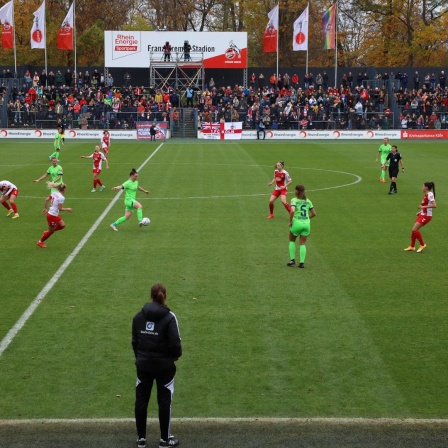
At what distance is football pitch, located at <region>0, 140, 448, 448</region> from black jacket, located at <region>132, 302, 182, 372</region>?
1.12 meters

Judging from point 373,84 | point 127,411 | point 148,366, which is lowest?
point 127,411

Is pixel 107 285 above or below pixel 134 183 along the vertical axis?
below

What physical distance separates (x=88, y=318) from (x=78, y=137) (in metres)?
52.1

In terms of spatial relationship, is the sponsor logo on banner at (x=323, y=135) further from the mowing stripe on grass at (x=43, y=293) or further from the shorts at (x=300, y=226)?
the shorts at (x=300, y=226)

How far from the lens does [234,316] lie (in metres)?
14.2

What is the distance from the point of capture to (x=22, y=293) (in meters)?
15.7

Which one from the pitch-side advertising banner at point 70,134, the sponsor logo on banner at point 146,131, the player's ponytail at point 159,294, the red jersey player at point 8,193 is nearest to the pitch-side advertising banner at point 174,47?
the sponsor logo on banner at point 146,131

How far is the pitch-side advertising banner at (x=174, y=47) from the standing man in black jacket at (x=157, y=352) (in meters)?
64.9

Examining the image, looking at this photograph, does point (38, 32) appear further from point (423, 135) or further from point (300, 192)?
point (300, 192)

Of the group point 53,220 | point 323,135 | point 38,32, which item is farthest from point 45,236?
point 38,32

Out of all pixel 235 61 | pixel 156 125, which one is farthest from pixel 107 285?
pixel 235 61

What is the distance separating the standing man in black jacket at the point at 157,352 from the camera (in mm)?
8906

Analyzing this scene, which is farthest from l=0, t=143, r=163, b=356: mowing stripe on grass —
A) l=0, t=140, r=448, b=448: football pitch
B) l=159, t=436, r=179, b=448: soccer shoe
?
l=159, t=436, r=179, b=448: soccer shoe

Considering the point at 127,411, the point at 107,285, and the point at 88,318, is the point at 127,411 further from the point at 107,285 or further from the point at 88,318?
the point at 107,285
